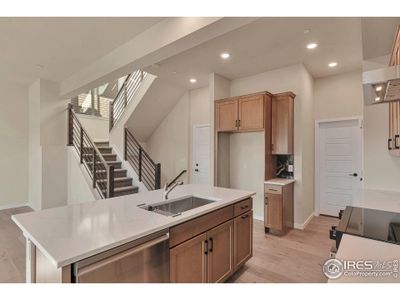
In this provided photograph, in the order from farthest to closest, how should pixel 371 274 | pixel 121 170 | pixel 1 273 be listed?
pixel 121 170
pixel 1 273
pixel 371 274

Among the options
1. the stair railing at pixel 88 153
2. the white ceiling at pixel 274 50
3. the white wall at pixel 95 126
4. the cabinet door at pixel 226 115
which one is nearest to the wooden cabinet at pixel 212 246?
the cabinet door at pixel 226 115

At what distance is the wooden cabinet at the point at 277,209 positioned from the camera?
3.34m

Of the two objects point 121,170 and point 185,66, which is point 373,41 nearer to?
point 185,66

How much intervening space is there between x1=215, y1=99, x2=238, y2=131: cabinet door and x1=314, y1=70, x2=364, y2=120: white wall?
5.78 feet

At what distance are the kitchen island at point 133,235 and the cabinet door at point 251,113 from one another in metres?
1.72

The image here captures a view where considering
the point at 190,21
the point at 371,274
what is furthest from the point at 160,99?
the point at 371,274

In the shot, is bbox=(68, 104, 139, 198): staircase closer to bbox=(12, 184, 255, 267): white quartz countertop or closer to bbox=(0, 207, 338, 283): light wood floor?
bbox=(0, 207, 338, 283): light wood floor

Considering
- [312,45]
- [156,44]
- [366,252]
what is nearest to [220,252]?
[366,252]

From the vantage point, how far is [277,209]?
Answer: 3.36 metres

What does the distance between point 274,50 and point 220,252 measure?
2.81 m

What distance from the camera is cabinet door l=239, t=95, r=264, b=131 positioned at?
11.8 feet

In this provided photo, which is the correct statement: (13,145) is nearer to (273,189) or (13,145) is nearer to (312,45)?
(273,189)

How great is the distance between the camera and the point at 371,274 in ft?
3.13
